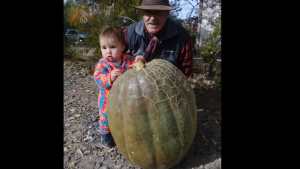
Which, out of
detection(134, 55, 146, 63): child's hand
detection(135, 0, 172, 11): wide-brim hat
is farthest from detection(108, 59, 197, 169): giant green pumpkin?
detection(135, 0, 172, 11): wide-brim hat

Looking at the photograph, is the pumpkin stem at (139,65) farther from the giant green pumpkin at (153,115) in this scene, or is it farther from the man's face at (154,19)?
the man's face at (154,19)

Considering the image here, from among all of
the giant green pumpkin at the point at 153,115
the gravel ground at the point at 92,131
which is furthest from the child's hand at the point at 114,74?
the gravel ground at the point at 92,131

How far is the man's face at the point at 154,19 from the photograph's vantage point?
2963 millimetres

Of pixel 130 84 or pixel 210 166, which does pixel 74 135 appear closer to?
pixel 130 84

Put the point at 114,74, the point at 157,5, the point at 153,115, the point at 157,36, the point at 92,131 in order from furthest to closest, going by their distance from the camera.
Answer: the point at 92,131
the point at 157,36
the point at 157,5
the point at 114,74
the point at 153,115

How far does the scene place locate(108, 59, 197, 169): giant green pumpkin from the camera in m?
2.43

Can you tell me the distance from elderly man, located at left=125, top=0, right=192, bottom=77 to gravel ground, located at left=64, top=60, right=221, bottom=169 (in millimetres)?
557

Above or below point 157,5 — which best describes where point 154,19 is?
below

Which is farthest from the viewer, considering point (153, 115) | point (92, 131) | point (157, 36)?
point (92, 131)

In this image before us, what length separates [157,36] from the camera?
9.91 feet

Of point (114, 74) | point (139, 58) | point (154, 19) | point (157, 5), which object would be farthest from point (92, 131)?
point (157, 5)

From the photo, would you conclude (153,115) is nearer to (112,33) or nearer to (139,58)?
(139,58)

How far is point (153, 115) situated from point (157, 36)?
84 centimetres

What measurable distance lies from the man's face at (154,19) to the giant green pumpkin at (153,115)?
479mm
